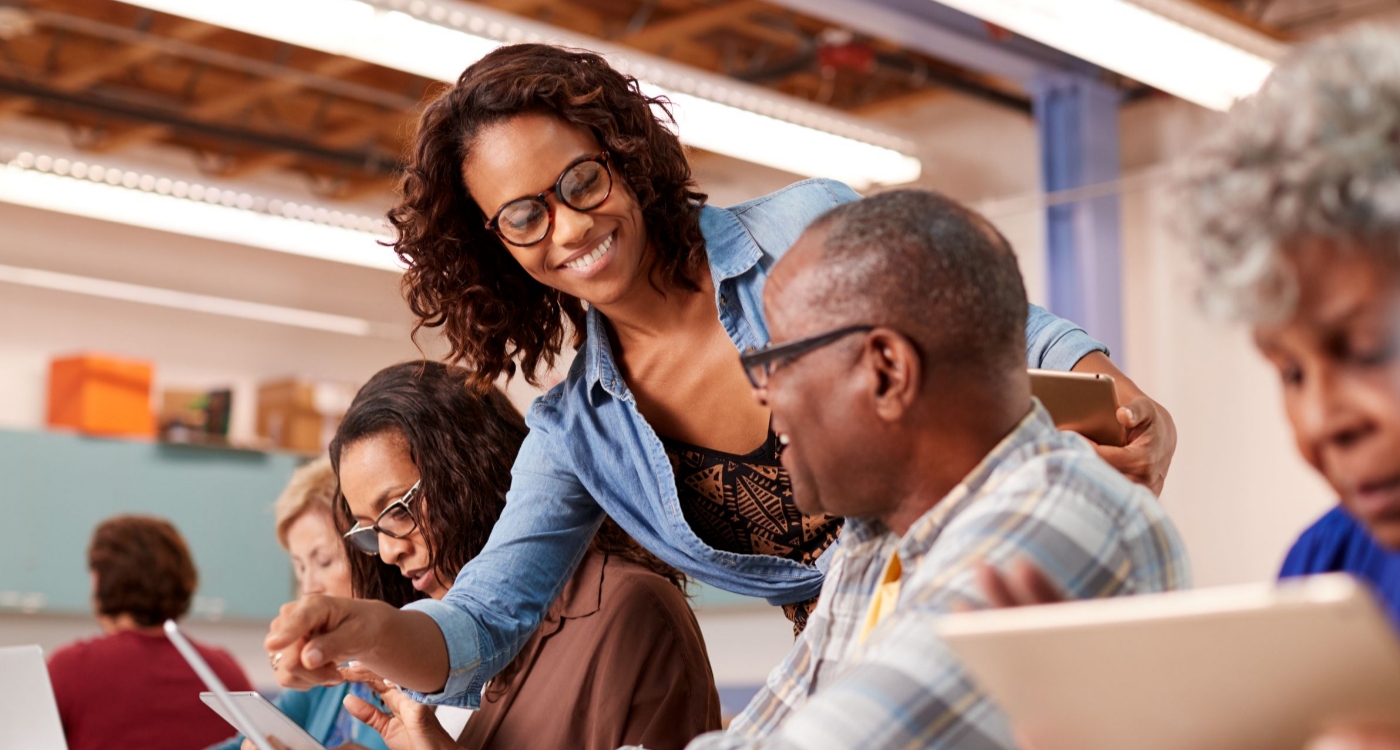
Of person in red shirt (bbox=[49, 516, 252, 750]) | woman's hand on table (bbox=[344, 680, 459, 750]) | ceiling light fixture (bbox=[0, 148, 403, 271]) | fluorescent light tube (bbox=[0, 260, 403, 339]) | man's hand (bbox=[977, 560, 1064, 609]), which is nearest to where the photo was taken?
man's hand (bbox=[977, 560, 1064, 609])

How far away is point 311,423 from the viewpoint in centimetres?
754

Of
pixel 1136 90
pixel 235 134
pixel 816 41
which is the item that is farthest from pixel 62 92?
pixel 1136 90

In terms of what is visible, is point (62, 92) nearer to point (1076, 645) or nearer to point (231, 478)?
point (231, 478)

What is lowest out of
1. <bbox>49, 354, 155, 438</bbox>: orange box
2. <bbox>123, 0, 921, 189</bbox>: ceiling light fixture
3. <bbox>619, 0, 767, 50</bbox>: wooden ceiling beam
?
<bbox>49, 354, 155, 438</bbox>: orange box

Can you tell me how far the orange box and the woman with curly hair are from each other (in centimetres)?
538

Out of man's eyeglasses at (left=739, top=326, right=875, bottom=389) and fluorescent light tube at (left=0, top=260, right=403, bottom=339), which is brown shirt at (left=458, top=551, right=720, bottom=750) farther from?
fluorescent light tube at (left=0, top=260, right=403, bottom=339)

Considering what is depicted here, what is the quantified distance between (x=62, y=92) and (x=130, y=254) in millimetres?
1246

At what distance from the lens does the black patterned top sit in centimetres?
184

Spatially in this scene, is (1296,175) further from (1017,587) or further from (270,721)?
(270,721)

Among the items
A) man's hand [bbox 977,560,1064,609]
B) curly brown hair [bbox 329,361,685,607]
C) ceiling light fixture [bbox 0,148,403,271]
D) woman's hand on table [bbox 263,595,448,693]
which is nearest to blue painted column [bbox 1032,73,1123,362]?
ceiling light fixture [bbox 0,148,403,271]

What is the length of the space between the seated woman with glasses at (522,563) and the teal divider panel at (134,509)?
183 inches

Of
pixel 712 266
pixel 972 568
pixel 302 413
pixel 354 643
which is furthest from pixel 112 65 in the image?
pixel 972 568

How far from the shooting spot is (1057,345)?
5.37 feet

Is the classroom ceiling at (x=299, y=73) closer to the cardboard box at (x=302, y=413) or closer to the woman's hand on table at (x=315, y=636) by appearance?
the cardboard box at (x=302, y=413)
